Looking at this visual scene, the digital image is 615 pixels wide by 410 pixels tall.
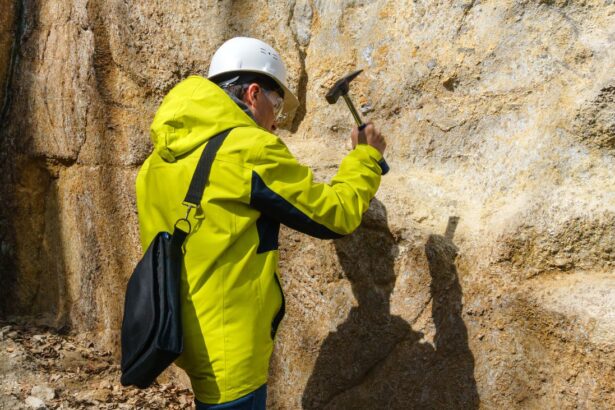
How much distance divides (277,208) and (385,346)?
1.30m

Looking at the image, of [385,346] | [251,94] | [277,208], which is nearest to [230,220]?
[277,208]

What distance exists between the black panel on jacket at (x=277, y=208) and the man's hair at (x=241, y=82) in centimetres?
45

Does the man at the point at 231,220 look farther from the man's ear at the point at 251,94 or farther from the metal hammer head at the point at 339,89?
the metal hammer head at the point at 339,89

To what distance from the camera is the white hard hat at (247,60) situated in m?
2.72

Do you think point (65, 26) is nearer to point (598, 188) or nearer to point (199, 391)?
point (199, 391)

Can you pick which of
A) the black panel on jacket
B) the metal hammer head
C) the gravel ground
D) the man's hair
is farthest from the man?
the gravel ground

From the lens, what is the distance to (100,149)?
4.46 metres

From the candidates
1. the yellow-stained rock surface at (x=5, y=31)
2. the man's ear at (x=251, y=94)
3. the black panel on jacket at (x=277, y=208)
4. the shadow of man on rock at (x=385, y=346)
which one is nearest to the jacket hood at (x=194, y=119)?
the man's ear at (x=251, y=94)

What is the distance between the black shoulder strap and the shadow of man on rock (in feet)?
4.00

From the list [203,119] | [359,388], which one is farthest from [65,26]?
[359,388]

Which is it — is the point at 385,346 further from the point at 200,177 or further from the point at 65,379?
the point at 65,379

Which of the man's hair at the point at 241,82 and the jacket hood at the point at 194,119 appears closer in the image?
the jacket hood at the point at 194,119

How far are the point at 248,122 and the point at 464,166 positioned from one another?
1402 mm

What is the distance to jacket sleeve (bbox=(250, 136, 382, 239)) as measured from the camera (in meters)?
2.39
